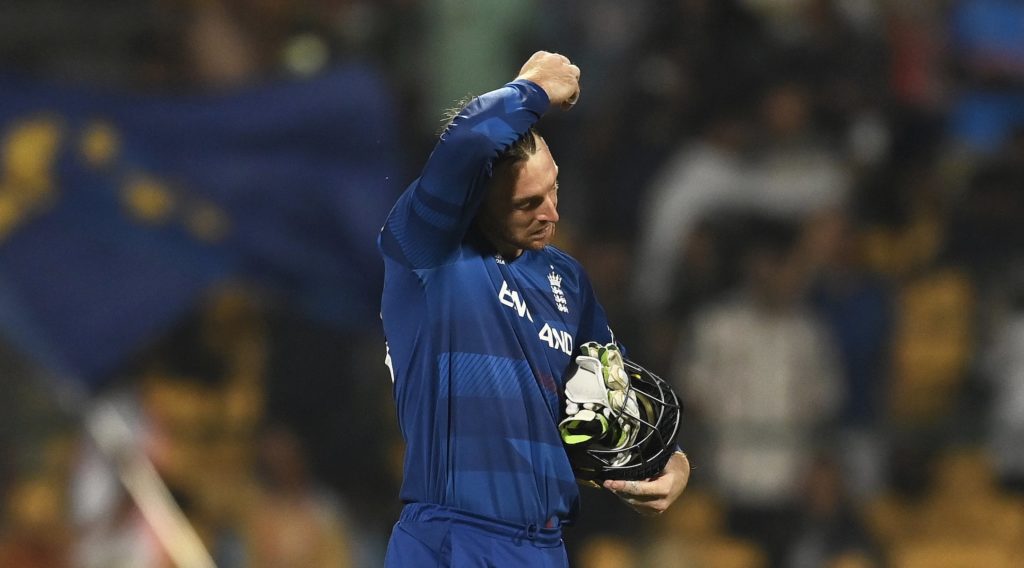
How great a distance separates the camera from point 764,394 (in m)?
9.19

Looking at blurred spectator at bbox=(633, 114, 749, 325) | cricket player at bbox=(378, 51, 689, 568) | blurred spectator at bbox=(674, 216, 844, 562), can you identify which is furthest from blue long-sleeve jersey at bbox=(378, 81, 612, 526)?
blurred spectator at bbox=(633, 114, 749, 325)

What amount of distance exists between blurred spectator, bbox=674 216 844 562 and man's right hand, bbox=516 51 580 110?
531cm

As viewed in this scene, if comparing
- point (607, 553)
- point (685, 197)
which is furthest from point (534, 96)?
point (685, 197)

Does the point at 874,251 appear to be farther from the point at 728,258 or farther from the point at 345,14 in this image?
the point at 345,14

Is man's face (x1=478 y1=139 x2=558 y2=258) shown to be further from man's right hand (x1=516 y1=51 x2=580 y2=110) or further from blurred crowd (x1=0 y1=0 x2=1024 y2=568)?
blurred crowd (x1=0 y1=0 x2=1024 y2=568)

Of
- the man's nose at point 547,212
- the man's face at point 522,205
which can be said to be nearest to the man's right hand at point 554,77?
the man's face at point 522,205

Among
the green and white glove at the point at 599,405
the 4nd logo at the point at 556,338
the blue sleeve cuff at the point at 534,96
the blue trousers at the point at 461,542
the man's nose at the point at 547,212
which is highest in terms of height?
the blue sleeve cuff at the point at 534,96

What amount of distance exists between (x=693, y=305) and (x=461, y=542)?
231 inches

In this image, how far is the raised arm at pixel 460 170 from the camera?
370cm

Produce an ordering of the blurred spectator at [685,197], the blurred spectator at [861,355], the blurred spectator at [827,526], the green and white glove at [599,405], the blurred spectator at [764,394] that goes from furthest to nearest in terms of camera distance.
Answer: the blurred spectator at [685,197], the blurred spectator at [861,355], the blurred spectator at [764,394], the blurred spectator at [827,526], the green and white glove at [599,405]

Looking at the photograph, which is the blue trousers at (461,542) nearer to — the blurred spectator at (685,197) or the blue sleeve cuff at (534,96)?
the blue sleeve cuff at (534,96)

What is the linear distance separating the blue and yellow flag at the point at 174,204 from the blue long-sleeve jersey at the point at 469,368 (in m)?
6.13

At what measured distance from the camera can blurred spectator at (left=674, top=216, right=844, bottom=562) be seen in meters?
9.09

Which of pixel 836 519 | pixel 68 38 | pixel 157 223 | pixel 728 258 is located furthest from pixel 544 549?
pixel 68 38
